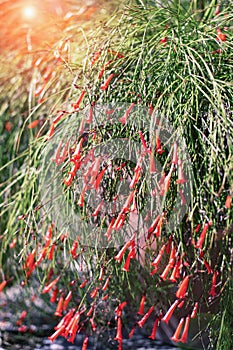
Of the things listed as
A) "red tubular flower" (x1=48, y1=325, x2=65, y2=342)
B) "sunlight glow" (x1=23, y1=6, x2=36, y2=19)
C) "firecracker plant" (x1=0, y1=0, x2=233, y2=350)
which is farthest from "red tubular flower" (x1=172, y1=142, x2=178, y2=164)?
"sunlight glow" (x1=23, y1=6, x2=36, y2=19)

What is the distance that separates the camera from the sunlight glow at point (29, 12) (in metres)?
1.47

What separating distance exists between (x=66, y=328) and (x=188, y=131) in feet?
1.17

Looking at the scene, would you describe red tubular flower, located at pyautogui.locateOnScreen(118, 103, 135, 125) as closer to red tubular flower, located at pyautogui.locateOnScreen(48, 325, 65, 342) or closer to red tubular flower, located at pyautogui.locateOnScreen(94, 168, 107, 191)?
red tubular flower, located at pyautogui.locateOnScreen(94, 168, 107, 191)

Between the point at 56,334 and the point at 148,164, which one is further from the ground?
the point at 148,164

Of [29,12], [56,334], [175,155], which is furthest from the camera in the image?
[29,12]

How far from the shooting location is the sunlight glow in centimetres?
147

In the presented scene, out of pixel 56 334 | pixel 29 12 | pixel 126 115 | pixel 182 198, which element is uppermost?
pixel 29 12

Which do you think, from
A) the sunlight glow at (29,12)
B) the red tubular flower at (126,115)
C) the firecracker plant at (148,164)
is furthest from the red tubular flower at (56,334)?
the sunlight glow at (29,12)

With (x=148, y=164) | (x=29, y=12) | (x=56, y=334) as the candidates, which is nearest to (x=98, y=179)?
(x=148, y=164)

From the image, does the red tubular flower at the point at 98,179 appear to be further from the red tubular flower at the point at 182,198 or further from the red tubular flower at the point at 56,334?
the red tubular flower at the point at 56,334

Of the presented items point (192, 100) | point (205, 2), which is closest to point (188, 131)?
point (192, 100)

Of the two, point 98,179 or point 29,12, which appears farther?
point 29,12

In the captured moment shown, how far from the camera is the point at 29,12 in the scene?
4.89 feet

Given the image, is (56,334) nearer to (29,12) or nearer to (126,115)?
(126,115)
